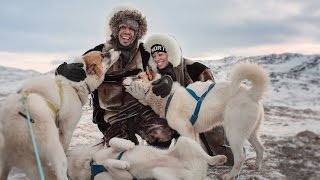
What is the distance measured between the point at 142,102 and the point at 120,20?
1.19 m

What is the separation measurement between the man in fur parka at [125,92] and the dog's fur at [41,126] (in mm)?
1186

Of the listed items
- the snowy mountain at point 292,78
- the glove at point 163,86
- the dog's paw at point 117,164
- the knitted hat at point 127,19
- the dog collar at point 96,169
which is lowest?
the snowy mountain at point 292,78

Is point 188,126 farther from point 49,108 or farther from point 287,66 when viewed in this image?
point 287,66

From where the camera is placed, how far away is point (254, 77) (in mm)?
4844

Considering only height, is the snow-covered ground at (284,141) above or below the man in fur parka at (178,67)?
below

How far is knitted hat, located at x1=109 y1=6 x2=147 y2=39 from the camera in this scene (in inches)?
223

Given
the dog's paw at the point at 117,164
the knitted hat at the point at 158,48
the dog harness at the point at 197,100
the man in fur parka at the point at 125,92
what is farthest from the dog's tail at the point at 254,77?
the dog's paw at the point at 117,164

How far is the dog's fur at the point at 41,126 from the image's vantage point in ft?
12.7

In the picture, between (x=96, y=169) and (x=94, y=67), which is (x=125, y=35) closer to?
(x=94, y=67)

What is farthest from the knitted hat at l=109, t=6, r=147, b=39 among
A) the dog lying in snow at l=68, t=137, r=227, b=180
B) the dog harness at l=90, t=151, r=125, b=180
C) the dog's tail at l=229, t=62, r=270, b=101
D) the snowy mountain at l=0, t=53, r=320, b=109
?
the snowy mountain at l=0, t=53, r=320, b=109

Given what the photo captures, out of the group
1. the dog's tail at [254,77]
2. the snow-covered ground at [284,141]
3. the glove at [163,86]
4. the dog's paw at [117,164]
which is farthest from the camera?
the snow-covered ground at [284,141]

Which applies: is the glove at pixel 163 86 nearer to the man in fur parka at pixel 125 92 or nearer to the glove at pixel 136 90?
the glove at pixel 136 90

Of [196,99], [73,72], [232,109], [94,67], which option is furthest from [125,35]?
[232,109]

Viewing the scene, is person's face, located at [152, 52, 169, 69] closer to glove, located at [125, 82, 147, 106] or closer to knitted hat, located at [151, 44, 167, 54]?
knitted hat, located at [151, 44, 167, 54]
